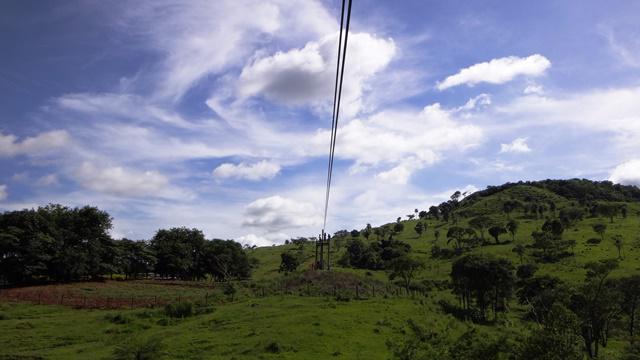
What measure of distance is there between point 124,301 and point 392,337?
137ft

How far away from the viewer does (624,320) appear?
80812mm

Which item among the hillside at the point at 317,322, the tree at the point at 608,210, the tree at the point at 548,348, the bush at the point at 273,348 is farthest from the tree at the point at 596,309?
the tree at the point at 608,210

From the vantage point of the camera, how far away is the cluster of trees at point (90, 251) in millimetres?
81438

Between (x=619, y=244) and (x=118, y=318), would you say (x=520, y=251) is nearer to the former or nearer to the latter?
(x=619, y=244)

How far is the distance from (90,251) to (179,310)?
46.2 metres

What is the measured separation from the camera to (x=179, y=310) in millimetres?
56312

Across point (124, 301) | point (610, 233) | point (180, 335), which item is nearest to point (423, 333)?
point (180, 335)

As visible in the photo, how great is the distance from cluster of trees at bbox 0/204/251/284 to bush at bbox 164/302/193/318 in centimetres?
3924

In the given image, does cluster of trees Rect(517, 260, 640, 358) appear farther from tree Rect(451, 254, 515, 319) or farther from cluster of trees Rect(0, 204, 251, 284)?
cluster of trees Rect(0, 204, 251, 284)

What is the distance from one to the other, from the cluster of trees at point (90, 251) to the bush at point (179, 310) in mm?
39237

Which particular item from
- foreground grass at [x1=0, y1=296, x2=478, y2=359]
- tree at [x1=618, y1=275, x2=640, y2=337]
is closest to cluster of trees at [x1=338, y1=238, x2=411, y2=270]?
tree at [x1=618, y1=275, x2=640, y2=337]

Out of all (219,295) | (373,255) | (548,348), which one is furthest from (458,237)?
(548,348)

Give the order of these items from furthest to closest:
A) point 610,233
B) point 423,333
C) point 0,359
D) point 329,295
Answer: point 610,233, point 329,295, point 423,333, point 0,359

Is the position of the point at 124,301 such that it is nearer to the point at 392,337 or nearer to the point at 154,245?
the point at 392,337
